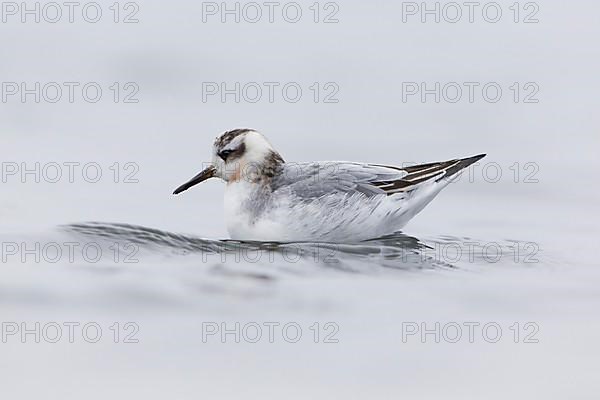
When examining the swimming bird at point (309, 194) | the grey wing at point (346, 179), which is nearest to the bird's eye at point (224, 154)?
the swimming bird at point (309, 194)

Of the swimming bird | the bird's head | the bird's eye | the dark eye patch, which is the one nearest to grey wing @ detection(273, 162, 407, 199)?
the swimming bird

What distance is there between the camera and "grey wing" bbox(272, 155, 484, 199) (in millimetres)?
11172

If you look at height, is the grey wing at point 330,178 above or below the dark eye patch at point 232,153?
below

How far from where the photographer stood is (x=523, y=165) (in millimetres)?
14469

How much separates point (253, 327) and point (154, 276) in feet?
4.16

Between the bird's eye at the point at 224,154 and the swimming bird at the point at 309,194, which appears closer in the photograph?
the swimming bird at the point at 309,194

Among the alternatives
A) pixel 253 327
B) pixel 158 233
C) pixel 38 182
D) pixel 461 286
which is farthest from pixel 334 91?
pixel 253 327

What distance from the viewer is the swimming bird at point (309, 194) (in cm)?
1105

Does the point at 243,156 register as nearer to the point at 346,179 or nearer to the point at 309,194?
the point at 309,194

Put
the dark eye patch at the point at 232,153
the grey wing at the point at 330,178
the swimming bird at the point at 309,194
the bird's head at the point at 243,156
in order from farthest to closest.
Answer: the dark eye patch at the point at 232,153
the bird's head at the point at 243,156
the grey wing at the point at 330,178
the swimming bird at the point at 309,194

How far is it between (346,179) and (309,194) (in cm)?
45

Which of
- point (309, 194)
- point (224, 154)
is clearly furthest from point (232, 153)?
point (309, 194)

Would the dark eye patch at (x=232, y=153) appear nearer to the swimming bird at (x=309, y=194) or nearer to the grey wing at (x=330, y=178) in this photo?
the swimming bird at (x=309, y=194)

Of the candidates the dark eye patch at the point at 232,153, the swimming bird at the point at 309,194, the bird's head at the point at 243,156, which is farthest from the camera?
the dark eye patch at the point at 232,153
